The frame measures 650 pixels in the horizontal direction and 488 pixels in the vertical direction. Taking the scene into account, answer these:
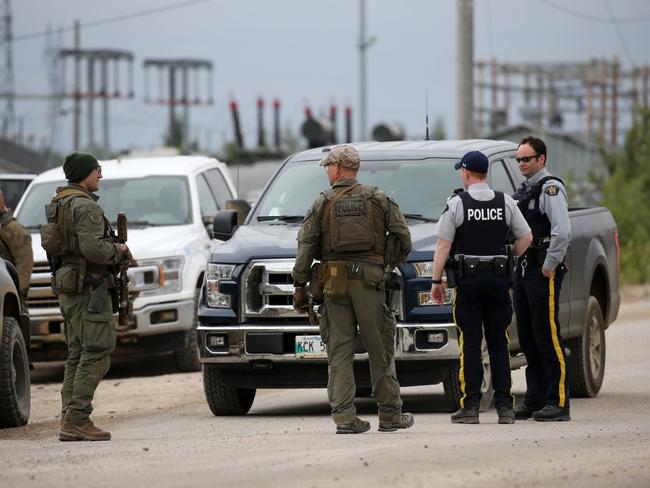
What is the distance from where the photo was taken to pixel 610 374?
645 inches

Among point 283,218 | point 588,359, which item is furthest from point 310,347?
point 588,359

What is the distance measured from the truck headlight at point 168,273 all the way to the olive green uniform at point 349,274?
20.3 ft

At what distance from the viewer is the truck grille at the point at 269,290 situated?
1187cm

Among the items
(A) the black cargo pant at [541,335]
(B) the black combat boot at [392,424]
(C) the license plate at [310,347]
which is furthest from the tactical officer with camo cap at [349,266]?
→ (A) the black cargo pant at [541,335]

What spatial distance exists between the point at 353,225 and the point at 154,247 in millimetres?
6490

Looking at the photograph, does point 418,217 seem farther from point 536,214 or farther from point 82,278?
point 82,278

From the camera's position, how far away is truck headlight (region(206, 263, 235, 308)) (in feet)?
39.6

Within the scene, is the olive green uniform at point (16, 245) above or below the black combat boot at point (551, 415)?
above

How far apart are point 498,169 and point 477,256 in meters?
2.35

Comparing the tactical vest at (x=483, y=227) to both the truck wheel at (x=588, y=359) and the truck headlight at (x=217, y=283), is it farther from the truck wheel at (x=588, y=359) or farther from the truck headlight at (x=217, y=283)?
the truck wheel at (x=588, y=359)

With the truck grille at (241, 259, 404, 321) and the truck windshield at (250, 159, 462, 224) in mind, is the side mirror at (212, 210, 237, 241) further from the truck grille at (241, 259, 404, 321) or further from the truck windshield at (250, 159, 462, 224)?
the truck grille at (241, 259, 404, 321)

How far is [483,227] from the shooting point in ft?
35.9

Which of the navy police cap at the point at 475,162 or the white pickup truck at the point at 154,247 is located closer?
the navy police cap at the point at 475,162

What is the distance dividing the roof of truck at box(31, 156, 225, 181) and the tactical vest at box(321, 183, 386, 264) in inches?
292
